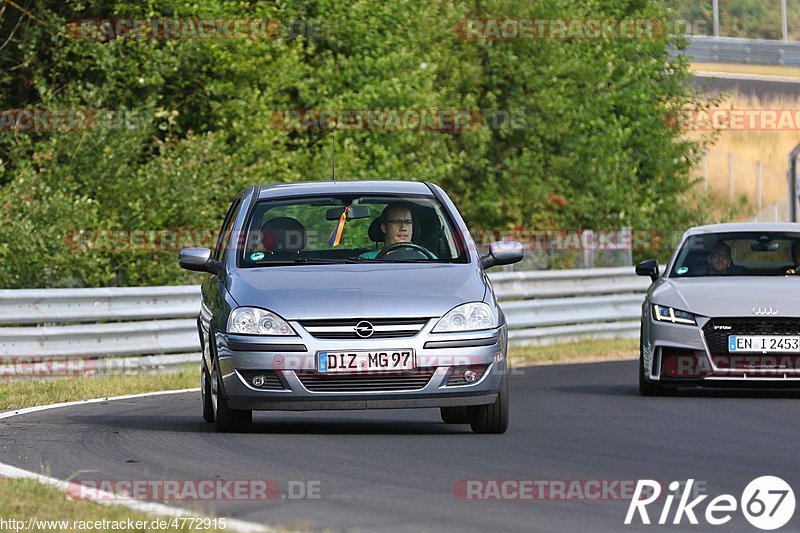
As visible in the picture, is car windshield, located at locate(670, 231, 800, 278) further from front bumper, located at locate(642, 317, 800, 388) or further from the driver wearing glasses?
the driver wearing glasses

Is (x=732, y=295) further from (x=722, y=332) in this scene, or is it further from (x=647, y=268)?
(x=647, y=268)

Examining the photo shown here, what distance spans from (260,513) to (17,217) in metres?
14.4

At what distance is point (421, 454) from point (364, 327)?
3.03 ft

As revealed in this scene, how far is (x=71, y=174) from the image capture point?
23.4 meters

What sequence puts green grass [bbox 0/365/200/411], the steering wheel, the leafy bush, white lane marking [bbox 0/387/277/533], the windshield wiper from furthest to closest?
1. the leafy bush
2. green grass [bbox 0/365/200/411]
3. the steering wheel
4. the windshield wiper
5. white lane marking [bbox 0/387/277/533]

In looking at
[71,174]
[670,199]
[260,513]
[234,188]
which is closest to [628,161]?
[670,199]

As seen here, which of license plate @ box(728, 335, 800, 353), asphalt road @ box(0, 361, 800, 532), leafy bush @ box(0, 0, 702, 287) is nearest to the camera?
asphalt road @ box(0, 361, 800, 532)

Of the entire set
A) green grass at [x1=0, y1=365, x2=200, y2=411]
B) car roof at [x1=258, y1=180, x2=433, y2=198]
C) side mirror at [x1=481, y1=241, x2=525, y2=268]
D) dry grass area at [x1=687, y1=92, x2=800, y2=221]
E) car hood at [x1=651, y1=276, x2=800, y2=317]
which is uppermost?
car roof at [x1=258, y1=180, x2=433, y2=198]

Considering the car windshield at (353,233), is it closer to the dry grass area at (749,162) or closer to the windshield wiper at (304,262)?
the windshield wiper at (304,262)

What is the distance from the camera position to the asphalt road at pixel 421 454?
6980mm

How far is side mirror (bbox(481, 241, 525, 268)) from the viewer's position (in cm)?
1079

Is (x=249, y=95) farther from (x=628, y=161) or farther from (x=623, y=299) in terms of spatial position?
(x=628, y=161)

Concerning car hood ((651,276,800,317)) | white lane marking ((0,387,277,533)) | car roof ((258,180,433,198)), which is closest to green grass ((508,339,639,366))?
car hood ((651,276,800,317))

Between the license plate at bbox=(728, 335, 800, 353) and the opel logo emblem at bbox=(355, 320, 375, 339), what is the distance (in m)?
4.72
